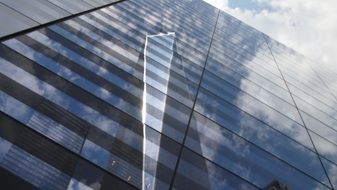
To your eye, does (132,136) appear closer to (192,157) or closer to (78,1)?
(192,157)

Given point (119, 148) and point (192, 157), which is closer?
point (119, 148)

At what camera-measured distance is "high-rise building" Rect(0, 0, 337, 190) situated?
6.68 metres

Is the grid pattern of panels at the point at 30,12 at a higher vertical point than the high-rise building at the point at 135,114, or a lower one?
higher

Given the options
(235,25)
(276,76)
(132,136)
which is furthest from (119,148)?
(235,25)

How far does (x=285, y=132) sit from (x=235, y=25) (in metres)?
16.3

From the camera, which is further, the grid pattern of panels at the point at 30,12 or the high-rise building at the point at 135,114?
the grid pattern of panels at the point at 30,12

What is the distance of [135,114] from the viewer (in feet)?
28.9

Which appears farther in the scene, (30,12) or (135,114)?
(30,12)

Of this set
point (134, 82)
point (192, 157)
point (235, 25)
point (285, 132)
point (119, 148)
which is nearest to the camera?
point (119, 148)

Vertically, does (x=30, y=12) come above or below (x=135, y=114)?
above

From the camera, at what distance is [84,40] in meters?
10.9

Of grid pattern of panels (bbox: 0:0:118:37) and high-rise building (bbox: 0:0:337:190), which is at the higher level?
grid pattern of panels (bbox: 0:0:118:37)

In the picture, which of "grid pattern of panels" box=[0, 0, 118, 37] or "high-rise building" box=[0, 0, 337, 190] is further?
"grid pattern of panels" box=[0, 0, 118, 37]

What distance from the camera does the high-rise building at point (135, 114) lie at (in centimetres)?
668
